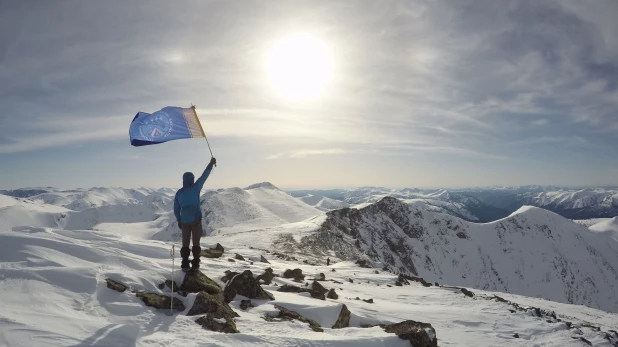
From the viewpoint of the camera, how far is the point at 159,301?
8.82 meters

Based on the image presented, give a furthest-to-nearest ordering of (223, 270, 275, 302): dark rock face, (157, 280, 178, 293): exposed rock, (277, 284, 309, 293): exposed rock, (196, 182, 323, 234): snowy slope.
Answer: (196, 182, 323, 234): snowy slope, (277, 284, 309, 293): exposed rock, (223, 270, 275, 302): dark rock face, (157, 280, 178, 293): exposed rock

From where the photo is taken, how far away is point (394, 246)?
4200 inches

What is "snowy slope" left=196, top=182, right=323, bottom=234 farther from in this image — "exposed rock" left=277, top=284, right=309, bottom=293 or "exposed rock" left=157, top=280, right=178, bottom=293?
"exposed rock" left=157, top=280, right=178, bottom=293

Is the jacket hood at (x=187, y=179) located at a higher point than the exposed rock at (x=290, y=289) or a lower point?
higher

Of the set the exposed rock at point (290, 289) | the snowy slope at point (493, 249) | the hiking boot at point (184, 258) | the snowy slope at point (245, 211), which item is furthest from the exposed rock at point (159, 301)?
the snowy slope at point (245, 211)

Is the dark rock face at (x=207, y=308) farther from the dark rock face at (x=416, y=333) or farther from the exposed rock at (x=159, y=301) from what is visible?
the dark rock face at (x=416, y=333)

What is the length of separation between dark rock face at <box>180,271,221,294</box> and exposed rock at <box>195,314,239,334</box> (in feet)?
8.26

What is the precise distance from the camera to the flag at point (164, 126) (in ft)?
38.3

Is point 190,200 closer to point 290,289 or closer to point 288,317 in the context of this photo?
point 288,317

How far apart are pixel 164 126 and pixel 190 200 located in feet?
10.3

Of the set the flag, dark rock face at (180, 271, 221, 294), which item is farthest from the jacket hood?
dark rock face at (180, 271, 221, 294)

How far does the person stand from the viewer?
11.2 metres

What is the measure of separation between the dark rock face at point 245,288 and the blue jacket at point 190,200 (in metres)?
2.63

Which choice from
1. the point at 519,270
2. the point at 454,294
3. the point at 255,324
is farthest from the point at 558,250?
the point at 255,324
